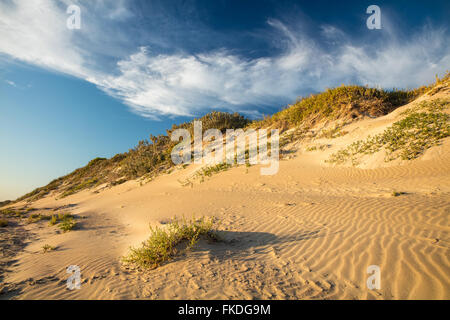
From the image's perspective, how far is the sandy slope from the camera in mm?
3125

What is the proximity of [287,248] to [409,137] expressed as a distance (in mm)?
10580

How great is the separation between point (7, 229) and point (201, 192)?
24.9 ft

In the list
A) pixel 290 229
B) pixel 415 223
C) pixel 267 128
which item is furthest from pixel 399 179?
pixel 267 128

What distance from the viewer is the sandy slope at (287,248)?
A: 312cm

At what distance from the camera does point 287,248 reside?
14.7 feet

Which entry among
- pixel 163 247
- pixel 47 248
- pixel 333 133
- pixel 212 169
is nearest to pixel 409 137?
pixel 333 133

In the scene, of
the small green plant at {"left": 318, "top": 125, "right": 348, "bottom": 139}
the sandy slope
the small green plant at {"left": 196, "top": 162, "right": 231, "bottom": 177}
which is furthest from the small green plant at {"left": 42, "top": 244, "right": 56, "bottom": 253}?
the small green plant at {"left": 318, "top": 125, "right": 348, "bottom": 139}

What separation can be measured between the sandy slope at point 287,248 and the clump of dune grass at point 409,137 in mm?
778

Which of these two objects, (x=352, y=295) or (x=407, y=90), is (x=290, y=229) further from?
(x=407, y=90)

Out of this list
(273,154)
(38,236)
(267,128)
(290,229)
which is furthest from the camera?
(267,128)

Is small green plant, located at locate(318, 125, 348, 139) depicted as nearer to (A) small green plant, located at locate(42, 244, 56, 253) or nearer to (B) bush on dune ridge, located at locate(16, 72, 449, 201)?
(B) bush on dune ridge, located at locate(16, 72, 449, 201)

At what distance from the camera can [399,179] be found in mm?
8633

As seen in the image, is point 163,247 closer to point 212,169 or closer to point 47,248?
point 47,248

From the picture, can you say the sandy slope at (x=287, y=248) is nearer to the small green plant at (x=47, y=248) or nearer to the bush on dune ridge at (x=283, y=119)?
the small green plant at (x=47, y=248)
